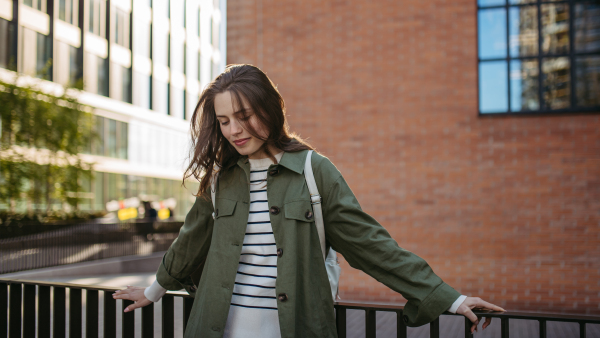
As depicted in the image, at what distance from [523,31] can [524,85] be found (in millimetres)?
847

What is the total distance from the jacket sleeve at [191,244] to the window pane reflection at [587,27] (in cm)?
745

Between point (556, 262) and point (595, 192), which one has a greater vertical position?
point (595, 192)

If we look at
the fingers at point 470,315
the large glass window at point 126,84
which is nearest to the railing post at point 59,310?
the fingers at point 470,315


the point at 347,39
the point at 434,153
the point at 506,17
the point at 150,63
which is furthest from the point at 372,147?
the point at 150,63

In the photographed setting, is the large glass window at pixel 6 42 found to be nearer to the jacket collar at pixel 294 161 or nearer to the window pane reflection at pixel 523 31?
the window pane reflection at pixel 523 31

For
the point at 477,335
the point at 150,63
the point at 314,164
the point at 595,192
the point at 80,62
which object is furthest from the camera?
the point at 150,63

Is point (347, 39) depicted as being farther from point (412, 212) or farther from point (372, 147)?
point (412, 212)

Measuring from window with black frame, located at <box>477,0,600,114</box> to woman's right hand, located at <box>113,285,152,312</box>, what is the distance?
658cm

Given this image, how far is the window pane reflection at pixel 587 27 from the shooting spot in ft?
25.0

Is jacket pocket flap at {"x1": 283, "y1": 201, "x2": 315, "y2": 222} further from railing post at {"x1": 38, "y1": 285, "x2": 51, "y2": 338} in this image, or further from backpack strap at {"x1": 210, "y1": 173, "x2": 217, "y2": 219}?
railing post at {"x1": 38, "y1": 285, "x2": 51, "y2": 338}

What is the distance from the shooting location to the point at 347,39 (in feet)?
27.0

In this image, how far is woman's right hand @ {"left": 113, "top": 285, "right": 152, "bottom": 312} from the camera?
235 cm

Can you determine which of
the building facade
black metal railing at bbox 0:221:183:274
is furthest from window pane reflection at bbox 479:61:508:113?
the building facade

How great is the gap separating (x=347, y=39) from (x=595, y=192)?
429 centimetres
